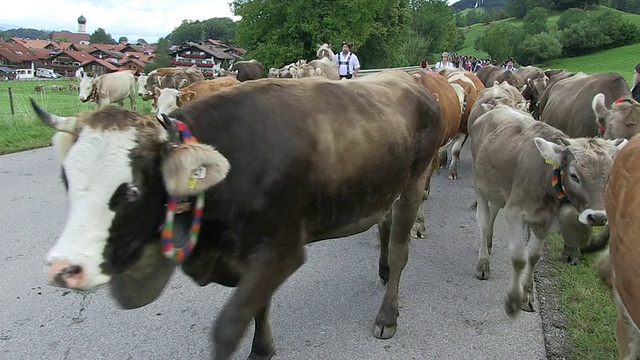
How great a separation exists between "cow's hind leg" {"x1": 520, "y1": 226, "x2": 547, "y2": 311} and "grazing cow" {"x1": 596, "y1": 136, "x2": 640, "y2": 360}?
1360 millimetres

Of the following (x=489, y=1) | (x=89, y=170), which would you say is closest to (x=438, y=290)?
(x=89, y=170)

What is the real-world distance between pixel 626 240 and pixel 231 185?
178 centimetres

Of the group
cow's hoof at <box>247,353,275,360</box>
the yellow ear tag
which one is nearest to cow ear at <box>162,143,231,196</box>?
the yellow ear tag

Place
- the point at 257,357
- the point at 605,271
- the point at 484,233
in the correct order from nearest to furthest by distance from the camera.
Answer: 1. the point at 605,271
2. the point at 257,357
3. the point at 484,233

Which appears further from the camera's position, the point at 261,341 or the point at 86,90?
the point at 86,90

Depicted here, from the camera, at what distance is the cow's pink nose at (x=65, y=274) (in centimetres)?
185

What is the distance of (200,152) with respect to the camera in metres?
2.10

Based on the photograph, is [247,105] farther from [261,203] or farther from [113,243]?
[113,243]

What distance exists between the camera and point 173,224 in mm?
2287

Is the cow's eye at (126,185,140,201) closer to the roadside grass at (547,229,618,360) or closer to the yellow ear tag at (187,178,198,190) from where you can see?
the yellow ear tag at (187,178,198,190)

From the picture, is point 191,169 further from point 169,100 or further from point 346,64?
point 346,64

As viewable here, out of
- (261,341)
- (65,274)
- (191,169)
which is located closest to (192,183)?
(191,169)

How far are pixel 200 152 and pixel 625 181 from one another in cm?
198

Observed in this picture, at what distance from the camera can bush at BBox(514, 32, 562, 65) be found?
57375mm
